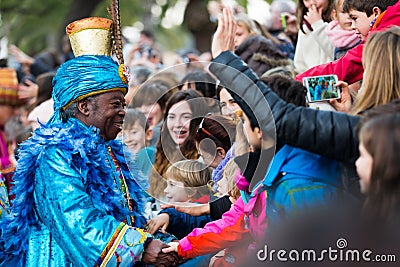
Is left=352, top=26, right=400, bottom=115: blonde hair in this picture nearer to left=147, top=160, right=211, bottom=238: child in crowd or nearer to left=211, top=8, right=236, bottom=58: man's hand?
left=211, top=8, right=236, bottom=58: man's hand

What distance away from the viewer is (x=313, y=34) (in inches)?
217

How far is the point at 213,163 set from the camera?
4738 millimetres

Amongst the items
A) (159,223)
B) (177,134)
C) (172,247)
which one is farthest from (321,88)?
(177,134)

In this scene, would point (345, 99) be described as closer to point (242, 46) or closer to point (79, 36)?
point (79, 36)

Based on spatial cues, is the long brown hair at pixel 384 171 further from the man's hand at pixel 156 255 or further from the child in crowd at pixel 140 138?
the child in crowd at pixel 140 138

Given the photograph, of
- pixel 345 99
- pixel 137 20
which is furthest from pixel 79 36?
pixel 137 20

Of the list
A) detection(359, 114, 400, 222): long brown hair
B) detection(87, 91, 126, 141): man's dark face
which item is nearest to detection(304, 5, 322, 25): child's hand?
detection(87, 91, 126, 141): man's dark face

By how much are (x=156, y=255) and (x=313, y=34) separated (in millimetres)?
2335

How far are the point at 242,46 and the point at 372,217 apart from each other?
12.6ft

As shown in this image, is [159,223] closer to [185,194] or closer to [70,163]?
[185,194]

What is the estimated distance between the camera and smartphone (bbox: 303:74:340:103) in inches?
144

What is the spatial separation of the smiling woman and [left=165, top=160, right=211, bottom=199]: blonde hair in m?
0.17

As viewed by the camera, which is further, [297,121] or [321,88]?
[321,88]

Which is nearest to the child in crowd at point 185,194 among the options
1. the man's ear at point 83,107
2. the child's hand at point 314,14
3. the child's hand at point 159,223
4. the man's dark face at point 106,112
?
the child's hand at point 159,223
